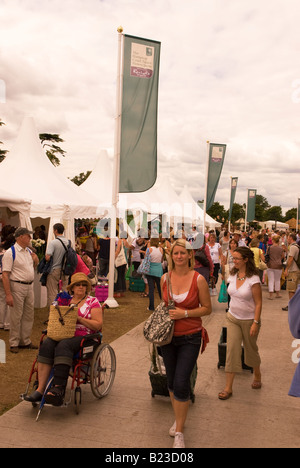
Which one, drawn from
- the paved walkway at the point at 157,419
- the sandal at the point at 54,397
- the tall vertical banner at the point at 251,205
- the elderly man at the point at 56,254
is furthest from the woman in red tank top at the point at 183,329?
the tall vertical banner at the point at 251,205

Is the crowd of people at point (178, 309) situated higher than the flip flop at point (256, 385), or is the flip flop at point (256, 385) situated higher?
the crowd of people at point (178, 309)

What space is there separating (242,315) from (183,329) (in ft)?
4.52

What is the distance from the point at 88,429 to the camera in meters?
4.14

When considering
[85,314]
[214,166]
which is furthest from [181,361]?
[214,166]

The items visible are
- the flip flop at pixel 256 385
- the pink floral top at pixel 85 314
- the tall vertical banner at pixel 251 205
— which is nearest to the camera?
the pink floral top at pixel 85 314

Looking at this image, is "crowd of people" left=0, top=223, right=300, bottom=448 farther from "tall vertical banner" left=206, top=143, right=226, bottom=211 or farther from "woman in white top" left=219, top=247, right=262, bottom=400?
"tall vertical banner" left=206, top=143, right=226, bottom=211

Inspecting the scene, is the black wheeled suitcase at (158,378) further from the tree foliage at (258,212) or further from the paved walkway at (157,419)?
the tree foliage at (258,212)

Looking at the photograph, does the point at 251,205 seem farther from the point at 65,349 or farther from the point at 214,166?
the point at 65,349

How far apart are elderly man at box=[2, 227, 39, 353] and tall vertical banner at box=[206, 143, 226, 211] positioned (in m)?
13.7

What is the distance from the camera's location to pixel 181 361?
394cm

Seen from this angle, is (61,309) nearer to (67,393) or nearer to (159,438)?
(67,393)

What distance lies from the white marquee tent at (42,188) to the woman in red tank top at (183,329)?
8.84 metres

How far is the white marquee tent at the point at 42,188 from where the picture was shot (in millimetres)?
12734
